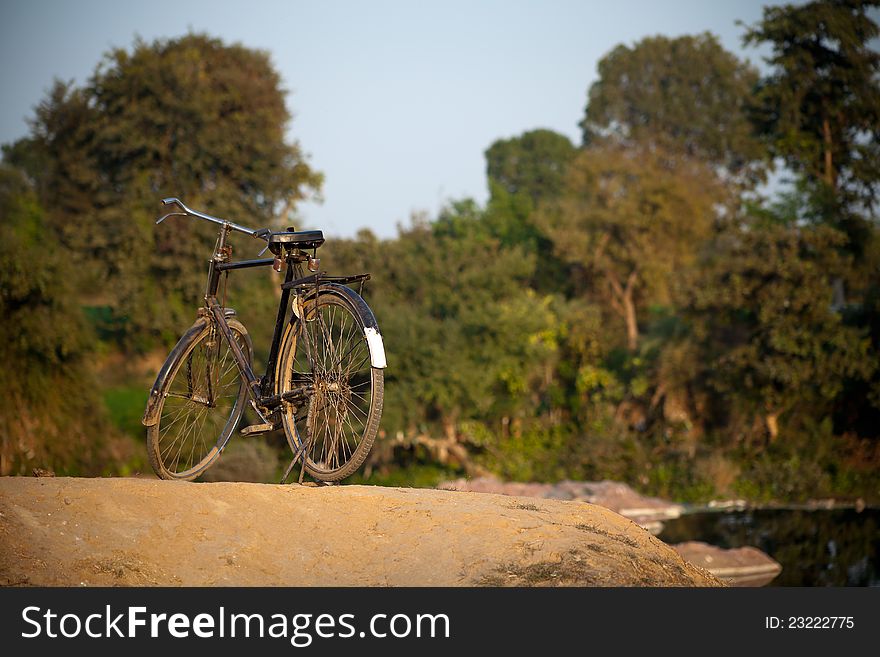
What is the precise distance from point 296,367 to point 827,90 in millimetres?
28428

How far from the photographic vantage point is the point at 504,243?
1492 inches

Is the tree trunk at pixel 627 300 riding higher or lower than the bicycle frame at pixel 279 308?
higher

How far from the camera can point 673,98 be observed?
53.7m

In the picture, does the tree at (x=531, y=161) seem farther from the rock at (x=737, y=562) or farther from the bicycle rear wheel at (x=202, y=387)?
the bicycle rear wheel at (x=202, y=387)

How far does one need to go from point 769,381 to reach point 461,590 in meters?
23.2

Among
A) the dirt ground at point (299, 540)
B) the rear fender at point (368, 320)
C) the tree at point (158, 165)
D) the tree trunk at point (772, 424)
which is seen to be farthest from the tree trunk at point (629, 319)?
the dirt ground at point (299, 540)

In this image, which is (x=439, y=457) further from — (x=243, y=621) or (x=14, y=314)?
(x=243, y=621)

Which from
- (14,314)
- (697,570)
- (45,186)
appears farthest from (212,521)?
(45,186)

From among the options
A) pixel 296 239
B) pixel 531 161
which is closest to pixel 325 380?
pixel 296 239

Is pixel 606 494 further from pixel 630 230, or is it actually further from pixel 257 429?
pixel 257 429

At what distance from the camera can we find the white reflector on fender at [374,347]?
587 cm

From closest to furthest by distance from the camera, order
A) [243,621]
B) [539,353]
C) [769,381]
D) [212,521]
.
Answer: [243,621], [212,521], [769,381], [539,353]

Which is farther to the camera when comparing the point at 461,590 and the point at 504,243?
the point at 504,243

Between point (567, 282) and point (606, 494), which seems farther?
point (567, 282)
